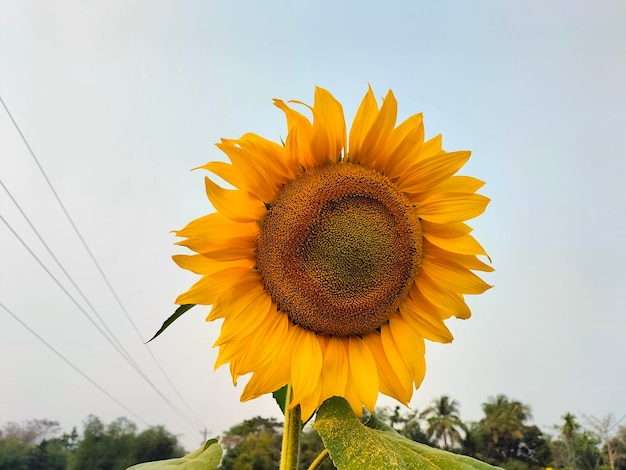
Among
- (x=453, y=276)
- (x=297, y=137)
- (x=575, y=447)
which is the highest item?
(x=575, y=447)

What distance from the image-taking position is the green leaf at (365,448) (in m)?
1.14

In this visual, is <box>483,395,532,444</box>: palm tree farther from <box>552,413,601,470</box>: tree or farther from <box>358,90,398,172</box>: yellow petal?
<box>358,90,398,172</box>: yellow petal

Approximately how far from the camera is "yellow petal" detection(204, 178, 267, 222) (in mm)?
1279

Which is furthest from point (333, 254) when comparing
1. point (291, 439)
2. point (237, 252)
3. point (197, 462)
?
point (197, 462)

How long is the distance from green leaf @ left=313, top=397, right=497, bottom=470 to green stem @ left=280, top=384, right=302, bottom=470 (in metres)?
0.08

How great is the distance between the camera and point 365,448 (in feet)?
3.80

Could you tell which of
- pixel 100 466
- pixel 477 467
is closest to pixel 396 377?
pixel 477 467

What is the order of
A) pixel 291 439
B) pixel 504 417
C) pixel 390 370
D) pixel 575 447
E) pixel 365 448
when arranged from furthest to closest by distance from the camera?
pixel 504 417, pixel 575 447, pixel 390 370, pixel 291 439, pixel 365 448

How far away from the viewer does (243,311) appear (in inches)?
52.6

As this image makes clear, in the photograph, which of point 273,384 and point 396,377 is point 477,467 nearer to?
point 396,377

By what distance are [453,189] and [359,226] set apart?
274 millimetres

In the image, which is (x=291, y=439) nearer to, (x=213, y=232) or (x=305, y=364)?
(x=305, y=364)

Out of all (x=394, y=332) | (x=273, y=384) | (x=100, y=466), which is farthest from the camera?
(x=100, y=466)

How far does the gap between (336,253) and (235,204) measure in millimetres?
263
